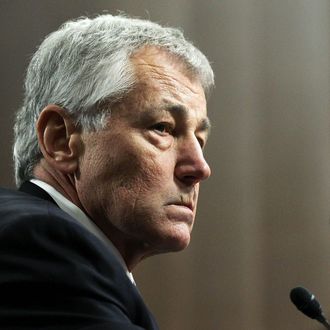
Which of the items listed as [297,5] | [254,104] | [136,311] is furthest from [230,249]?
[136,311]

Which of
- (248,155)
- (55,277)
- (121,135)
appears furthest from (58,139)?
(248,155)

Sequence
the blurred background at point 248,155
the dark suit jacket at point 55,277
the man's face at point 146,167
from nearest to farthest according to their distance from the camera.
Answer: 1. the dark suit jacket at point 55,277
2. the man's face at point 146,167
3. the blurred background at point 248,155

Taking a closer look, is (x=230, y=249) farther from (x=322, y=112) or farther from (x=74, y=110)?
(x=74, y=110)

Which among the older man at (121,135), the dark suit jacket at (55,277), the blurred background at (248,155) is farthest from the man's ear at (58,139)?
the blurred background at (248,155)

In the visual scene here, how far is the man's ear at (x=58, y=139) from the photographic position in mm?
938

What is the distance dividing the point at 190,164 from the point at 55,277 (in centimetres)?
37

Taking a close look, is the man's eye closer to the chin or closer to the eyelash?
the eyelash

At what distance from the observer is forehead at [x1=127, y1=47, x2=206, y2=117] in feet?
3.05

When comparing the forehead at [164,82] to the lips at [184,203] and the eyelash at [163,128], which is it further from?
the lips at [184,203]

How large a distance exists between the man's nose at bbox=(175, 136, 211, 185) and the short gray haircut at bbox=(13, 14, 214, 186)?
5.1 inches

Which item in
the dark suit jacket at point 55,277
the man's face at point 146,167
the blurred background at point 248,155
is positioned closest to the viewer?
the dark suit jacket at point 55,277

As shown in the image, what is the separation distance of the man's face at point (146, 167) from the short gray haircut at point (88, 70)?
0.03 metres

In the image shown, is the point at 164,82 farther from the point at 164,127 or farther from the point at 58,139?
the point at 58,139

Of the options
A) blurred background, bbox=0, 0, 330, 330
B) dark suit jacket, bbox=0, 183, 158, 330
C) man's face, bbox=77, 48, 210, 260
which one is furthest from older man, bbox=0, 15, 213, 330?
blurred background, bbox=0, 0, 330, 330
